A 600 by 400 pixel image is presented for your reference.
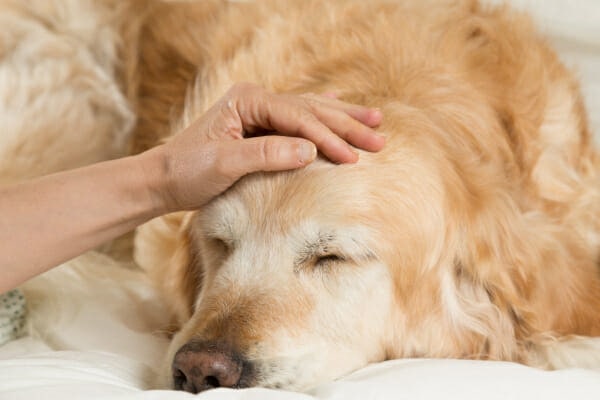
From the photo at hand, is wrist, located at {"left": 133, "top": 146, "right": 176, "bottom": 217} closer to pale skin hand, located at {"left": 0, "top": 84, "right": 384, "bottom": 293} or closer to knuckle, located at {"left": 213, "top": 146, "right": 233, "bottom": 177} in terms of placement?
pale skin hand, located at {"left": 0, "top": 84, "right": 384, "bottom": 293}

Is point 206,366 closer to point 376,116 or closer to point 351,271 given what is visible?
point 351,271

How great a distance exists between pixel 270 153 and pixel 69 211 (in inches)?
17.5

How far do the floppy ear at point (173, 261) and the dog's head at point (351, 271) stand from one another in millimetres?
209

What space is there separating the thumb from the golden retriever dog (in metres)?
0.05

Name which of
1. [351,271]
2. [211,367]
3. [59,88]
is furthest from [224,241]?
[59,88]

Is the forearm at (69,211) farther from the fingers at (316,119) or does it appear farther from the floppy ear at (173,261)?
the floppy ear at (173,261)

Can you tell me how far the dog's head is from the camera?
1.71 m

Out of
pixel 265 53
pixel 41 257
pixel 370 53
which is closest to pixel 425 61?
pixel 370 53

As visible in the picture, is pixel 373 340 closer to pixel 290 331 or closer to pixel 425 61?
pixel 290 331

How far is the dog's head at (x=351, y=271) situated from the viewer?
1707mm

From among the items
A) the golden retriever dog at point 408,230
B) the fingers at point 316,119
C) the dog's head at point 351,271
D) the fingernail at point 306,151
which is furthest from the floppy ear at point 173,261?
the fingernail at point 306,151

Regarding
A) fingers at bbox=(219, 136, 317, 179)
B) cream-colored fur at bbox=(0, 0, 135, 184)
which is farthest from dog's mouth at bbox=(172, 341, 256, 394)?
cream-colored fur at bbox=(0, 0, 135, 184)

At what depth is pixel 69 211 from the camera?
5.96ft

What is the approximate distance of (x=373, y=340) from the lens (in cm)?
187
